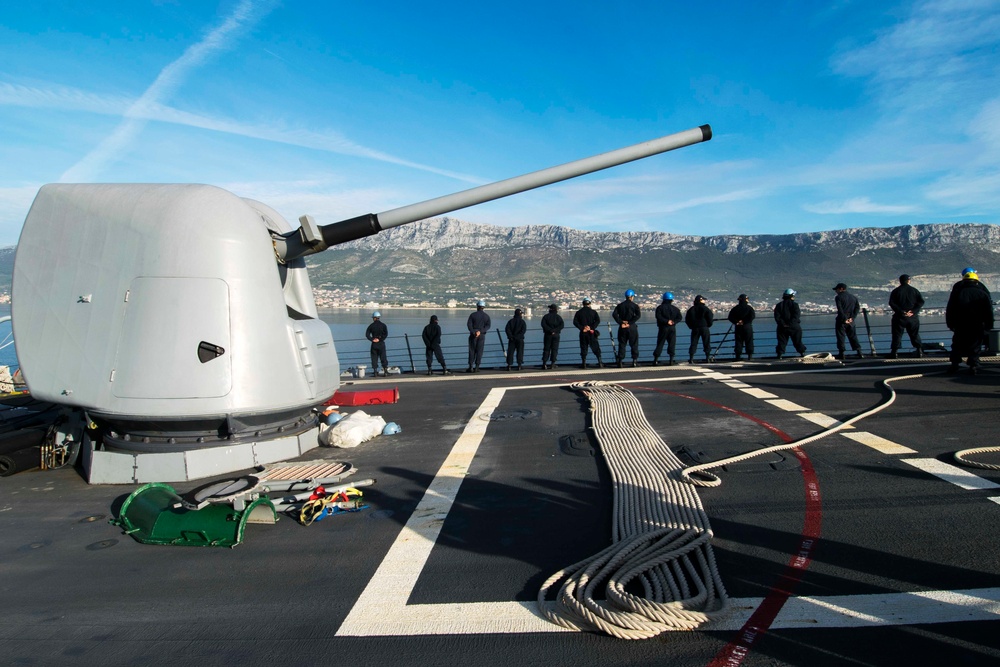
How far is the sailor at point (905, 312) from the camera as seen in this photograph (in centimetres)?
1341

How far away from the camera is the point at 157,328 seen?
557 cm

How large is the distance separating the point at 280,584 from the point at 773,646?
2630mm

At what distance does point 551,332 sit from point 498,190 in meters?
8.54

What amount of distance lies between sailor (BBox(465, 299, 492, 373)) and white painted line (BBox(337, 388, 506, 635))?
9.15 meters

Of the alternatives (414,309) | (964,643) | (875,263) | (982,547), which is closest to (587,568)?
(964,643)

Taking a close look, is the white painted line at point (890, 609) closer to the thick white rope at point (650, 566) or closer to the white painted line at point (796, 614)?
the white painted line at point (796, 614)

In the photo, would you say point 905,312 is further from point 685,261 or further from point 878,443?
point 685,261

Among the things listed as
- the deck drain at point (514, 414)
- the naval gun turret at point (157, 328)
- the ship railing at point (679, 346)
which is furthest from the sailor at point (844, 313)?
the naval gun turret at point (157, 328)

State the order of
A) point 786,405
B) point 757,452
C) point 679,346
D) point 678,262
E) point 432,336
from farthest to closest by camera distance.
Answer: point 678,262, point 679,346, point 432,336, point 786,405, point 757,452

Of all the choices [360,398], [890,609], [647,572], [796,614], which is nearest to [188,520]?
[647,572]

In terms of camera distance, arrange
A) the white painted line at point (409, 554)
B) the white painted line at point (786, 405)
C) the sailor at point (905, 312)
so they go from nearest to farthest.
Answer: the white painted line at point (409, 554) < the white painted line at point (786, 405) < the sailor at point (905, 312)

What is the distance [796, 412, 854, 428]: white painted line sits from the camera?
686cm

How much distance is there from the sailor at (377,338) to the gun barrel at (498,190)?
9.43 m

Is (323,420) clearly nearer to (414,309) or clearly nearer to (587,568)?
(587,568)
